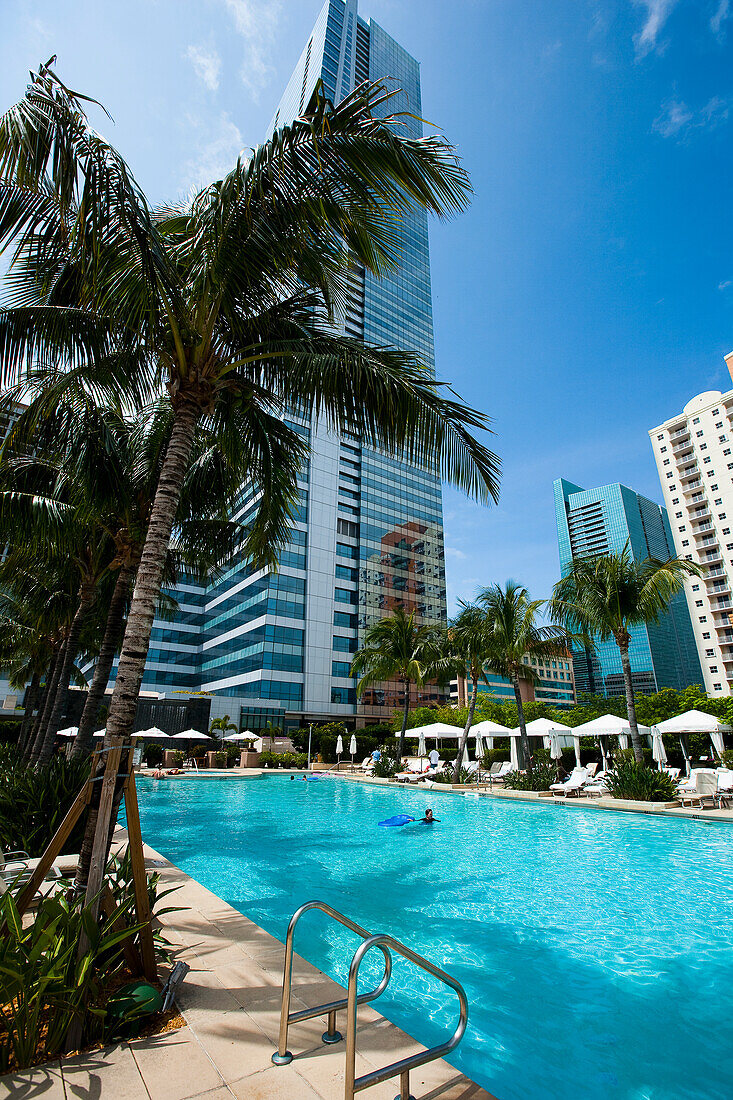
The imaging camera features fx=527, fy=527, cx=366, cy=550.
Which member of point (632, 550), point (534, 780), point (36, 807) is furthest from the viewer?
point (632, 550)

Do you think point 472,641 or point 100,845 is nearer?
point 100,845

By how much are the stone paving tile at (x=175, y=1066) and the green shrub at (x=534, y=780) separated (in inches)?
770

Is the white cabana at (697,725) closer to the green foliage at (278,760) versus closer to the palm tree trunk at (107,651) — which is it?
the palm tree trunk at (107,651)

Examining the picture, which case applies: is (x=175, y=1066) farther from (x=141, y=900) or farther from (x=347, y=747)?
(x=347, y=747)

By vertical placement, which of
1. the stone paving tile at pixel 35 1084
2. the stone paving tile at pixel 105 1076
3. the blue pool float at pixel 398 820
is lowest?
the blue pool float at pixel 398 820

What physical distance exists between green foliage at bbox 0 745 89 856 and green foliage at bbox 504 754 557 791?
16.8 metres

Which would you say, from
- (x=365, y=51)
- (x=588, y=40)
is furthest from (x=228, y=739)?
(x=365, y=51)

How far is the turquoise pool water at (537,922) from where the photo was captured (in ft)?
14.8

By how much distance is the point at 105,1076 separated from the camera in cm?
282

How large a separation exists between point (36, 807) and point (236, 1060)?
6.82 metres

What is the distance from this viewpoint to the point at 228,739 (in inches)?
1443

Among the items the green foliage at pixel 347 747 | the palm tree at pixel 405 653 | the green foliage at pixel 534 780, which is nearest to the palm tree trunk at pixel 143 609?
the green foliage at pixel 534 780

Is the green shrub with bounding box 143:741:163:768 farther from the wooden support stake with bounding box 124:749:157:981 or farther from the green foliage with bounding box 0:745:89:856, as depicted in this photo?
the wooden support stake with bounding box 124:749:157:981

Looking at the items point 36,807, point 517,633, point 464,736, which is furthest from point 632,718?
point 36,807
